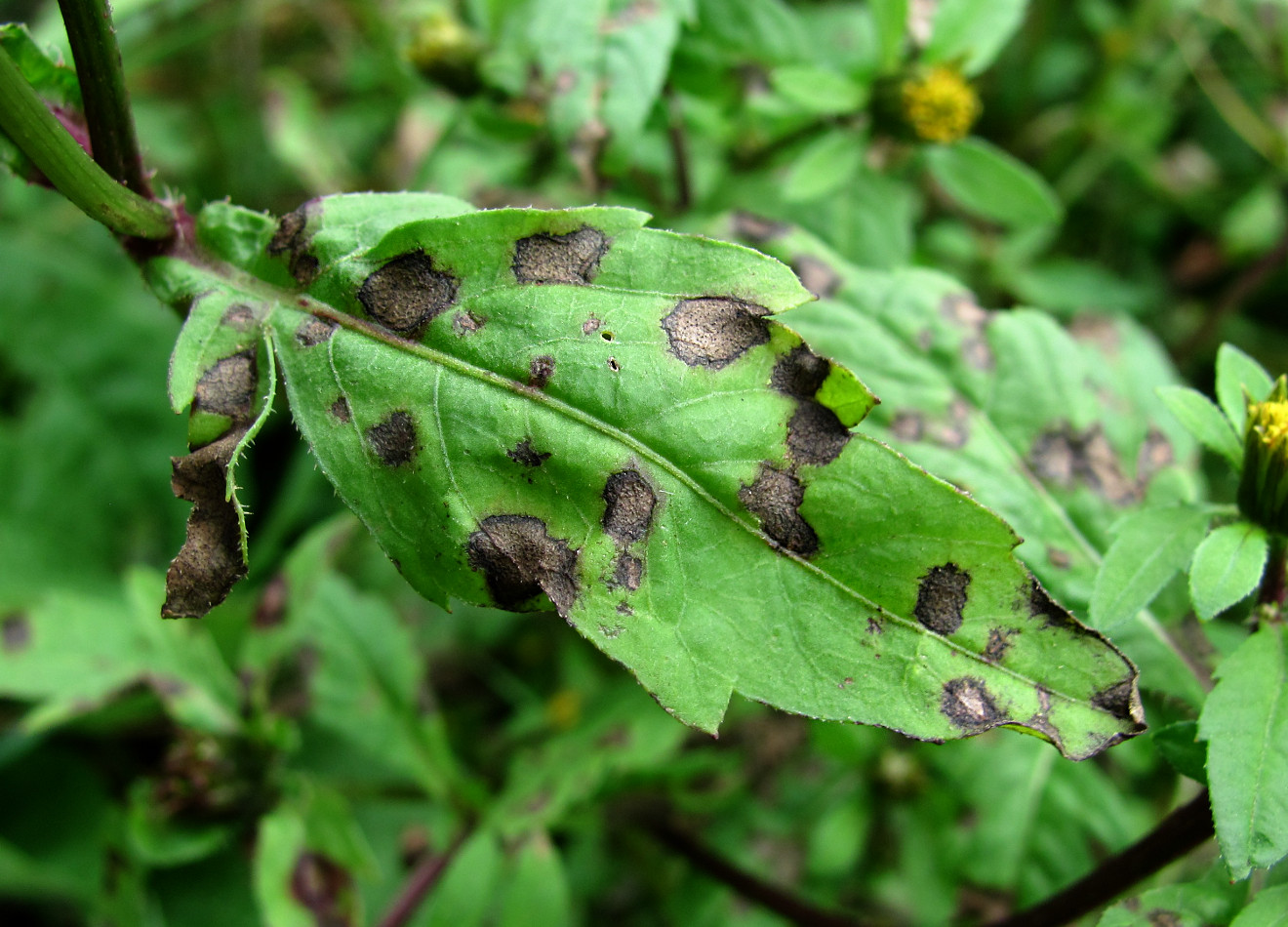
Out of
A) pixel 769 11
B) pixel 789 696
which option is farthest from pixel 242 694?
pixel 769 11

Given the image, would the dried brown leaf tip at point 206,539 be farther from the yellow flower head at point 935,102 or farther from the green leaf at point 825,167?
the yellow flower head at point 935,102

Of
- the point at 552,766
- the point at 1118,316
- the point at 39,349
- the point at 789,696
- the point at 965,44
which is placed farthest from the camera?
the point at 39,349

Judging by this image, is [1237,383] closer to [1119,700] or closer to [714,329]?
[1119,700]

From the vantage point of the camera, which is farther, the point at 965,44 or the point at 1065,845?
the point at 965,44

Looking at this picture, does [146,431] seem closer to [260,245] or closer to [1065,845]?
[260,245]

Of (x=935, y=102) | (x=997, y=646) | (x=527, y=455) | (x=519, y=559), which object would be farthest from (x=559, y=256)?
(x=935, y=102)

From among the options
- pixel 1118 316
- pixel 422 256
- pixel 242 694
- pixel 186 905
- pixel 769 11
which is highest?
pixel 769 11
